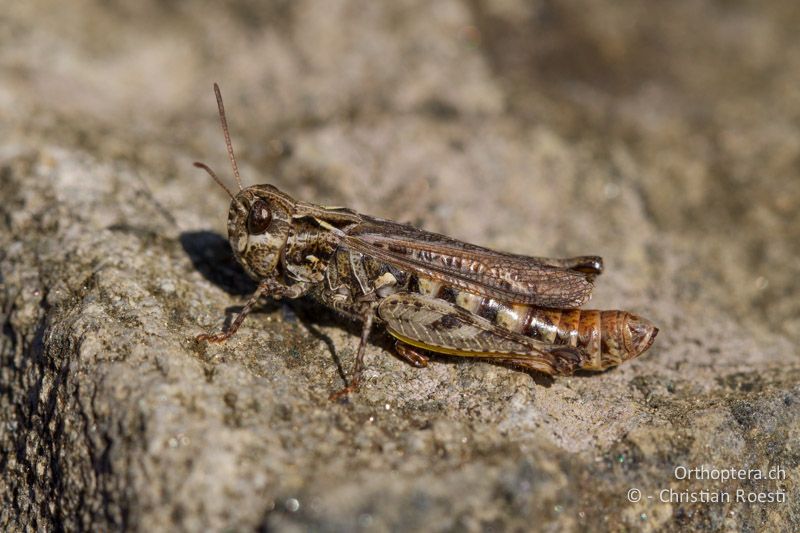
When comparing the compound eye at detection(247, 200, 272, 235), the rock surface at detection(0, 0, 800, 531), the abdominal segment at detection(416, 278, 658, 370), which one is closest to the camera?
the rock surface at detection(0, 0, 800, 531)

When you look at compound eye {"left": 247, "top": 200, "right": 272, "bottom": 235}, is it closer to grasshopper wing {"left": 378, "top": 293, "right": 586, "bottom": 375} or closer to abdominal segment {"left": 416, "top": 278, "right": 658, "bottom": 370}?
grasshopper wing {"left": 378, "top": 293, "right": 586, "bottom": 375}

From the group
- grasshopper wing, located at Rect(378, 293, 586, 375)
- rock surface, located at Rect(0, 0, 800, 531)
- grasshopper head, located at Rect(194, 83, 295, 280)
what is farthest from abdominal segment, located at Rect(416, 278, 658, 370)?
grasshopper head, located at Rect(194, 83, 295, 280)

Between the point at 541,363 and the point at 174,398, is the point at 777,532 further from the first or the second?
the point at 174,398

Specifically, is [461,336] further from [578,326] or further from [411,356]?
[578,326]

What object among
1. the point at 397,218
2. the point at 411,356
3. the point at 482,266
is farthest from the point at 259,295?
the point at 397,218

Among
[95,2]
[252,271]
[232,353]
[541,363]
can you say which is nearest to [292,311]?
[252,271]

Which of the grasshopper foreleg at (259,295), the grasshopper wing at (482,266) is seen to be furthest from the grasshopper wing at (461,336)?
the grasshopper foreleg at (259,295)

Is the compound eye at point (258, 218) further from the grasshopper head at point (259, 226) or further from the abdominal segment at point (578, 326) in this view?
the abdominal segment at point (578, 326)
